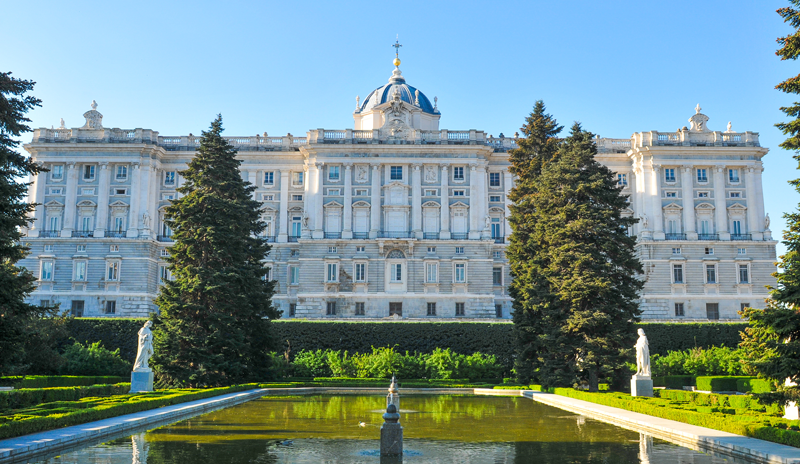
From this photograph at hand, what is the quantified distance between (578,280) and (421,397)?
839cm

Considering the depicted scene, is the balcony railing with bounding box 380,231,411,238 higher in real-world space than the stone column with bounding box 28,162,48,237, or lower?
lower

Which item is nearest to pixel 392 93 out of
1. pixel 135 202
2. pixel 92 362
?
pixel 135 202

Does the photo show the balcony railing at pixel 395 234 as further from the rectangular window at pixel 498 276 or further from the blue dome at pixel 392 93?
the blue dome at pixel 392 93

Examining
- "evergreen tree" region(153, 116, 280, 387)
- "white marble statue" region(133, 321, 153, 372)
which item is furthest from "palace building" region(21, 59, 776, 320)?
"white marble statue" region(133, 321, 153, 372)

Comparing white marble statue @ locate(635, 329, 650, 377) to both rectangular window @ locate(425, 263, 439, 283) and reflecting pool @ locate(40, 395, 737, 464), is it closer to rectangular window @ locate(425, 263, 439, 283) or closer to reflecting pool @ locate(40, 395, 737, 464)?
reflecting pool @ locate(40, 395, 737, 464)

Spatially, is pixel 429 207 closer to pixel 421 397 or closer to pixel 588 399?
pixel 421 397

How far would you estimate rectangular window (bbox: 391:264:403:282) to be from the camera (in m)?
60.1

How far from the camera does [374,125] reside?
6969 centimetres

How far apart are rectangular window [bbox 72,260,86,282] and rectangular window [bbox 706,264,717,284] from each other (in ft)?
177

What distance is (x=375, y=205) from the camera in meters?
62.1

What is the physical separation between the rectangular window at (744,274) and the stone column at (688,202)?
4.69 meters

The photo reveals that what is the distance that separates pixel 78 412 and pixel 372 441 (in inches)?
287

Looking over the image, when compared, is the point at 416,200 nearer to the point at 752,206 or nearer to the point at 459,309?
the point at 459,309

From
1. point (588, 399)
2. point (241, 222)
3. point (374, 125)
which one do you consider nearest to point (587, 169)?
point (588, 399)
